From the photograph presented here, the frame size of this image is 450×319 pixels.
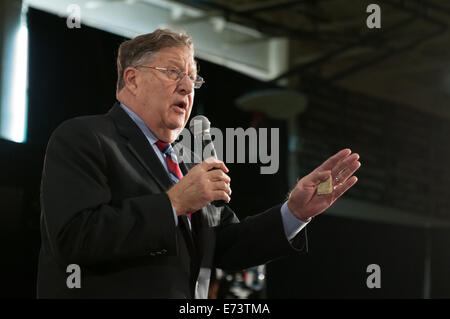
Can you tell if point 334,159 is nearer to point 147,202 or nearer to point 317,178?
point 317,178

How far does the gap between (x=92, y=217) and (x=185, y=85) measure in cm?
45

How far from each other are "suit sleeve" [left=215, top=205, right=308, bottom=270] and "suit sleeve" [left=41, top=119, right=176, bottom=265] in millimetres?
A: 353

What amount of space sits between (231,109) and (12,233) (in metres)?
2.10

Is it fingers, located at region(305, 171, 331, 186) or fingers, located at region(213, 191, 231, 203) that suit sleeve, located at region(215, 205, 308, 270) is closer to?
fingers, located at region(305, 171, 331, 186)

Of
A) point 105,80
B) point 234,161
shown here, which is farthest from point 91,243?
point 234,161

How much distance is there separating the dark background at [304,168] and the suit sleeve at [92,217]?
1.48 m

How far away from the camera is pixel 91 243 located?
1305mm

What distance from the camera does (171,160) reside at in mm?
1617

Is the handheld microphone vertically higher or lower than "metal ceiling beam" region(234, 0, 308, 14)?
lower

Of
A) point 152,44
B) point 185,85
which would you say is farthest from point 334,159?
point 152,44

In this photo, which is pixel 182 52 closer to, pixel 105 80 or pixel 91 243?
pixel 91 243

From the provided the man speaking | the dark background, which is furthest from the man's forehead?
the dark background

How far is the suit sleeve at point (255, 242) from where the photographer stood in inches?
65.4

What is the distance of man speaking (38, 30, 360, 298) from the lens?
133 cm
